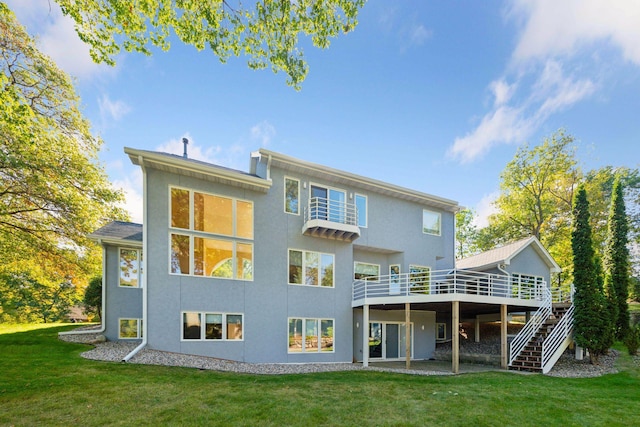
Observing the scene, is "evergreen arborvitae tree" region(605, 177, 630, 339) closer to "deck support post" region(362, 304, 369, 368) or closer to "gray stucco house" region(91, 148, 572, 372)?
"gray stucco house" region(91, 148, 572, 372)

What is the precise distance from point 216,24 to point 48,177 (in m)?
12.0

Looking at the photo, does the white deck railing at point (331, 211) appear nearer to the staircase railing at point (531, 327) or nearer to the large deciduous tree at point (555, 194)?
the staircase railing at point (531, 327)

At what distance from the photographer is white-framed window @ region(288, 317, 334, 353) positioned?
13.4 metres

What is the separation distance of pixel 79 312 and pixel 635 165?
59.0 meters

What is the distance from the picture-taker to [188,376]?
8.29 m

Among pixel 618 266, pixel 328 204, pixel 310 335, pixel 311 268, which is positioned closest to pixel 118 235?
pixel 311 268

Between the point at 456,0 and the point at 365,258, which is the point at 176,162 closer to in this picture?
the point at 365,258

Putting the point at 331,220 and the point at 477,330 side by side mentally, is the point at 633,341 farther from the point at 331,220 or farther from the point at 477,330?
the point at 331,220

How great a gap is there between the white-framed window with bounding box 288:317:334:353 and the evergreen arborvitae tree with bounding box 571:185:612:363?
1005 centimetres

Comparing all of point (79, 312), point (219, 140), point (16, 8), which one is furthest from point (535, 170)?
point (79, 312)

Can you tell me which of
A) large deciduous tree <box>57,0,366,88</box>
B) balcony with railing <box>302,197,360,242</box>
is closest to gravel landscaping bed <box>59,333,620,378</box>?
balcony with railing <box>302,197,360,242</box>

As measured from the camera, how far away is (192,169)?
38.2 feet

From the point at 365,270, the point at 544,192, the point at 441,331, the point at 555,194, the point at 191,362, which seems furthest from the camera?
the point at 544,192

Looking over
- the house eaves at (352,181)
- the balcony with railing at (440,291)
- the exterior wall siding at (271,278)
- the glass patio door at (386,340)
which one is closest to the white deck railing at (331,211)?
the exterior wall siding at (271,278)
